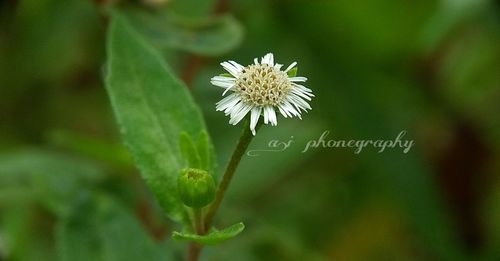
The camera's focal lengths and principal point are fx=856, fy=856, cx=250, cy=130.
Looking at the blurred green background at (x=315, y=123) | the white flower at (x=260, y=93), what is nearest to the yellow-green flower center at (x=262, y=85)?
the white flower at (x=260, y=93)

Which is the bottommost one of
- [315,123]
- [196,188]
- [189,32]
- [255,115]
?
[315,123]

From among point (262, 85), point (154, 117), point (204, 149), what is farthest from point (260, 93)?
point (154, 117)

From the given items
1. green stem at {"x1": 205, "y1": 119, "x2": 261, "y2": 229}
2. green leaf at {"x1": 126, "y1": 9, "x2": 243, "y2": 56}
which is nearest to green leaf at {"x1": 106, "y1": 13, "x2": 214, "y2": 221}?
green stem at {"x1": 205, "y1": 119, "x2": 261, "y2": 229}

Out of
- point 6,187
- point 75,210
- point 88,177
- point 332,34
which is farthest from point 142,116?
point 332,34

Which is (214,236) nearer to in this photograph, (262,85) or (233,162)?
(233,162)

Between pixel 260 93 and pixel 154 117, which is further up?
pixel 260 93

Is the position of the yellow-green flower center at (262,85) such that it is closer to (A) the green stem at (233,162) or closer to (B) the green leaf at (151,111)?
(A) the green stem at (233,162)
